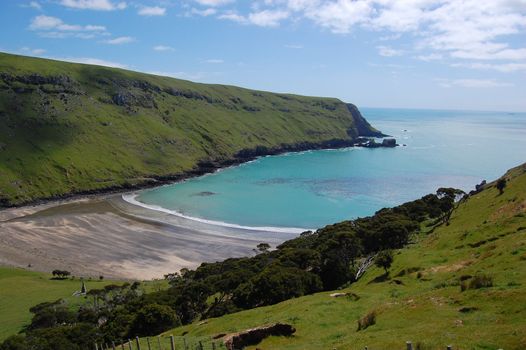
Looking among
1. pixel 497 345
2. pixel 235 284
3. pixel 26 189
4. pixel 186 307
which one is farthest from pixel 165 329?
pixel 26 189

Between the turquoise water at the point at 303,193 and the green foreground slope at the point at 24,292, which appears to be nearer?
the green foreground slope at the point at 24,292

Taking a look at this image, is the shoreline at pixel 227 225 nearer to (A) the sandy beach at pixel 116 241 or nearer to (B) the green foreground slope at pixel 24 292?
(A) the sandy beach at pixel 116 241

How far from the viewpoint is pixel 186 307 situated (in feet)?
166

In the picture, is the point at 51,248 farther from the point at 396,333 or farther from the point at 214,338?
the point at 396,333

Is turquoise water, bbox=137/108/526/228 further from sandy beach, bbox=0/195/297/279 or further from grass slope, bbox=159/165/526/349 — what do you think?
grass slope, bbox=159/165/526/349

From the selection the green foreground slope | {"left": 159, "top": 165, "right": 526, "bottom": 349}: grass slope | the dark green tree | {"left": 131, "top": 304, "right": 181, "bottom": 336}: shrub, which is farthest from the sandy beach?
the dark green tree

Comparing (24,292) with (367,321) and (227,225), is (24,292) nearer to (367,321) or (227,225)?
(227,225)

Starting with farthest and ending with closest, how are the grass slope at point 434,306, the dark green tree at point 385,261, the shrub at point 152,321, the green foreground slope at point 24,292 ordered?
the green foreground slope at point 24,292
the shrub at point 152,321
the dark green tree at point 385,261
the grass slope at point 434,306

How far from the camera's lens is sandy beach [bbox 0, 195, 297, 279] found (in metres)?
87.1

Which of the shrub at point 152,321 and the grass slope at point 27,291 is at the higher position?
the shrub at point 152,321

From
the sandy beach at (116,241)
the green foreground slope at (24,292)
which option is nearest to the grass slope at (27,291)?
the green foreground slope at (24,292)

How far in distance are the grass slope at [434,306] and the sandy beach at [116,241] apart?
5012cm

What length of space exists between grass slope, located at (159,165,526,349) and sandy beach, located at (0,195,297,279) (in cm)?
5012

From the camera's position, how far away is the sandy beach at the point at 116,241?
87.1 meters
